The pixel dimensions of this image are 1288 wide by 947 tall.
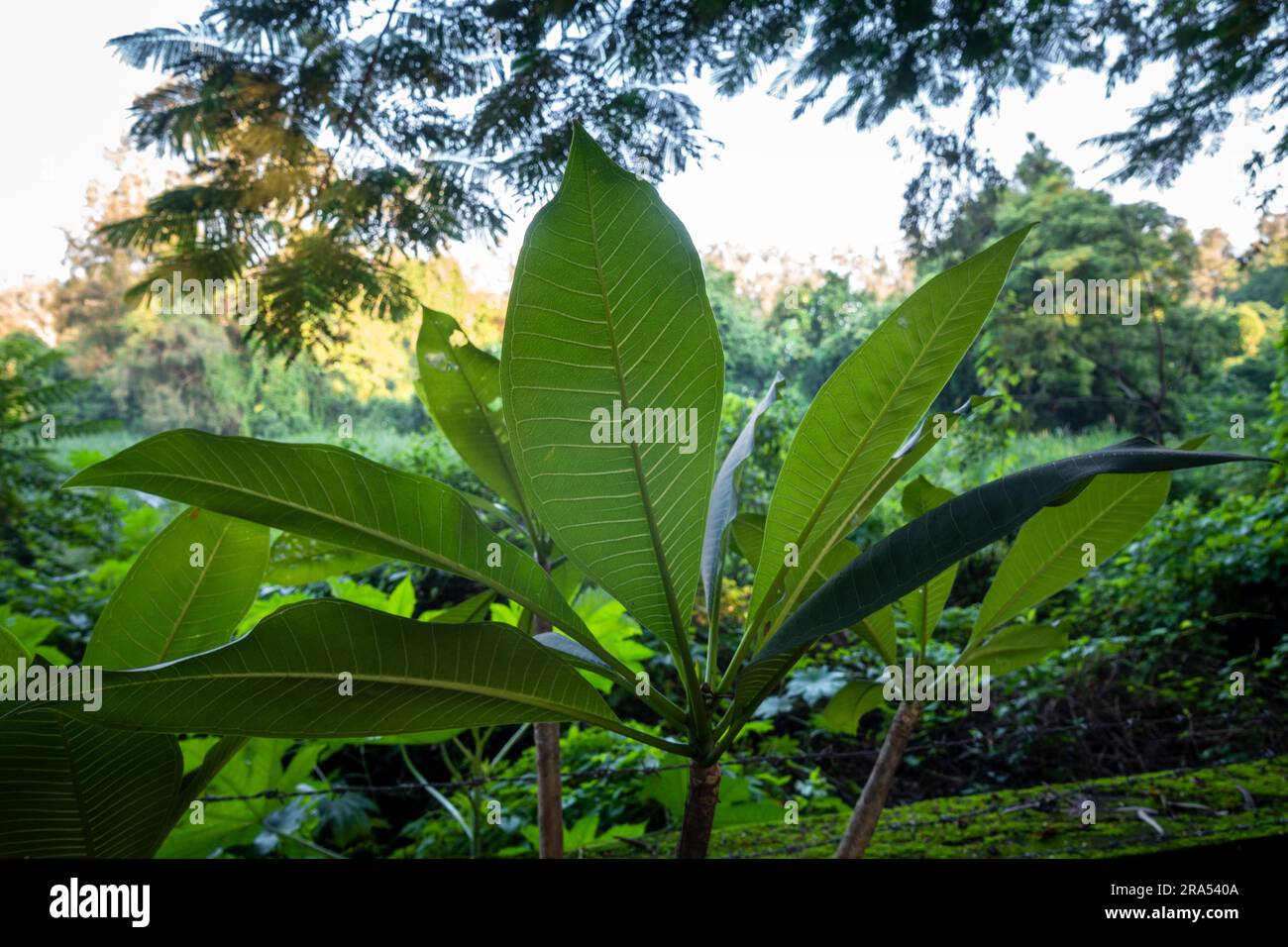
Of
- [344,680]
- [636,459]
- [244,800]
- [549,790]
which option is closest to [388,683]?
[344,680]

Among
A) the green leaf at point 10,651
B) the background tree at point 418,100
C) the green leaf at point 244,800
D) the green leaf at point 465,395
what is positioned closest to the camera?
the green leaf at point 10,651

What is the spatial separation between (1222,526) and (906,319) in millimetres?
1983

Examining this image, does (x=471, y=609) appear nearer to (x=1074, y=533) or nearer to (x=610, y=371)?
(x=610, y=371)

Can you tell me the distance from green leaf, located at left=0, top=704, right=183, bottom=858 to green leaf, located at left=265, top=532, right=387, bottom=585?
0.20 meters

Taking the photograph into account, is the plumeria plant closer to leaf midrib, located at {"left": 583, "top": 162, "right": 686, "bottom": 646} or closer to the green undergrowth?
leaf midrib, located at {"left": 583, "top": 162, "right": 686, "bottom": 646}

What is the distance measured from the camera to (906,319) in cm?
35

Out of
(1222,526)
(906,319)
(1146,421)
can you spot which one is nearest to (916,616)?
(906,319)

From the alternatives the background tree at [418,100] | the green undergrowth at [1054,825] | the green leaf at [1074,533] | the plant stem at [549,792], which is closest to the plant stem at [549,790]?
the plant stem at [549,792]

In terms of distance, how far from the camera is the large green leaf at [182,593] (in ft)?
1.27

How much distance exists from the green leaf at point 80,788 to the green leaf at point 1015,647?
47 centimetres

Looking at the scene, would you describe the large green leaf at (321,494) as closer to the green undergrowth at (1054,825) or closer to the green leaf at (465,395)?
the green leaf at (465,395)

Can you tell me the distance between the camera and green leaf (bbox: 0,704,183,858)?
12.9 inches

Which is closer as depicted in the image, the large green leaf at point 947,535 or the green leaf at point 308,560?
the large green leaf at point 947,535

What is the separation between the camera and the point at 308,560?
57 centimetres
